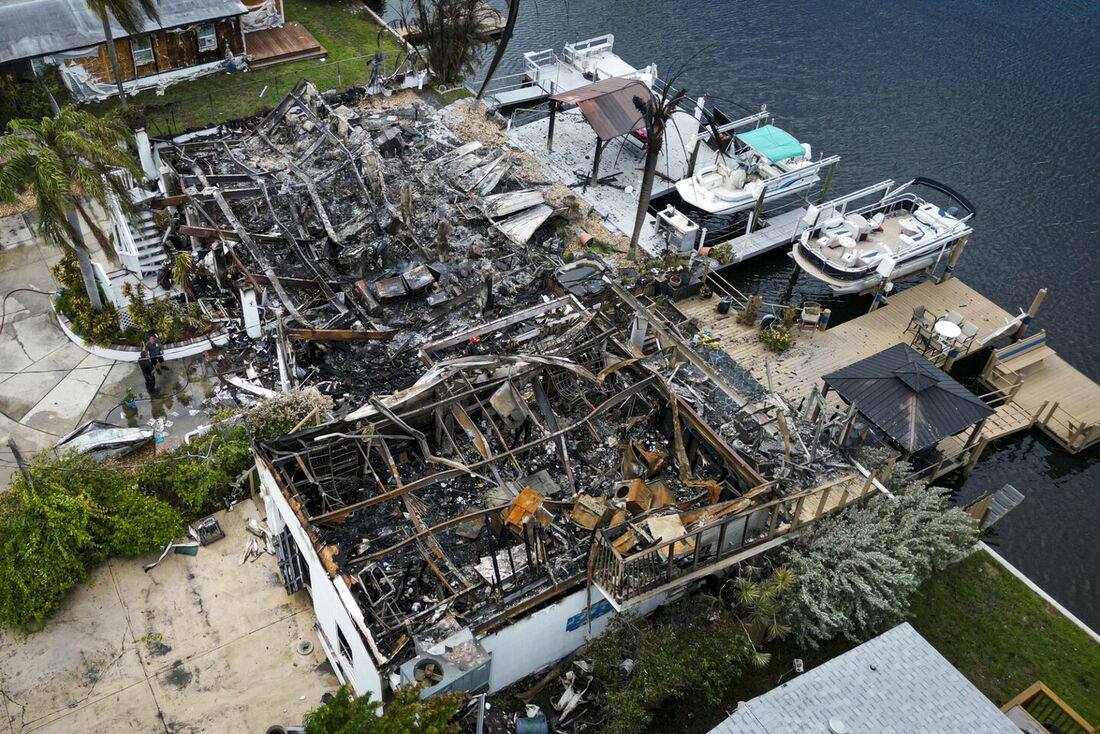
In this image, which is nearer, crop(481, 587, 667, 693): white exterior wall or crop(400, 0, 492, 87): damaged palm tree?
crop(481, 587, 667, 693): white exterior wall

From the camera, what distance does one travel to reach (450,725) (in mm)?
16484

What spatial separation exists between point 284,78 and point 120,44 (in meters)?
6.18

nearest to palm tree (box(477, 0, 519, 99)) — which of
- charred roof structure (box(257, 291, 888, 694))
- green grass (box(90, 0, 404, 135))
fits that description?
green grass (box(90, 0, 404, 135))

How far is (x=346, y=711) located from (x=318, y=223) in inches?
681

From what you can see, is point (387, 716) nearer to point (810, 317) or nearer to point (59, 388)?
point (59, 388)

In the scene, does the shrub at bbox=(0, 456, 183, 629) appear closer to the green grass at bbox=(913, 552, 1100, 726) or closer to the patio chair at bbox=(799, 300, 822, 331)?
the green grass at bbox=(913, 552, 1100, 726)

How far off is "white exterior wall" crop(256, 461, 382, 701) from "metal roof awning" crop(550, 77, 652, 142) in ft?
60.3

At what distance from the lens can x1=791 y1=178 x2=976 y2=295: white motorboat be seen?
28.9 m

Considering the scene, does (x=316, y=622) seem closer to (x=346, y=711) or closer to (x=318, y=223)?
(x=346, y=711)

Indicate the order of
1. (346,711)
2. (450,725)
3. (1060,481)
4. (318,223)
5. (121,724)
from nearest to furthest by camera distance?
(346,711) → (450,725) → (121,724) → (1060,481) → (318,223)

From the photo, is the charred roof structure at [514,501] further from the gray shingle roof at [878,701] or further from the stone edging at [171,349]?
the stone edging at [171,349]

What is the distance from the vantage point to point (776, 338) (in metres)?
27.2

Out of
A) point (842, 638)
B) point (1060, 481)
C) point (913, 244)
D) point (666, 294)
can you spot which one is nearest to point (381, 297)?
point (666, 294)

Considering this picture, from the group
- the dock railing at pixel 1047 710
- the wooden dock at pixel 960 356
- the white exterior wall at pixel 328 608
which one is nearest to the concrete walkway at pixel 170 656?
the white exterior wall at pixel 328 608
